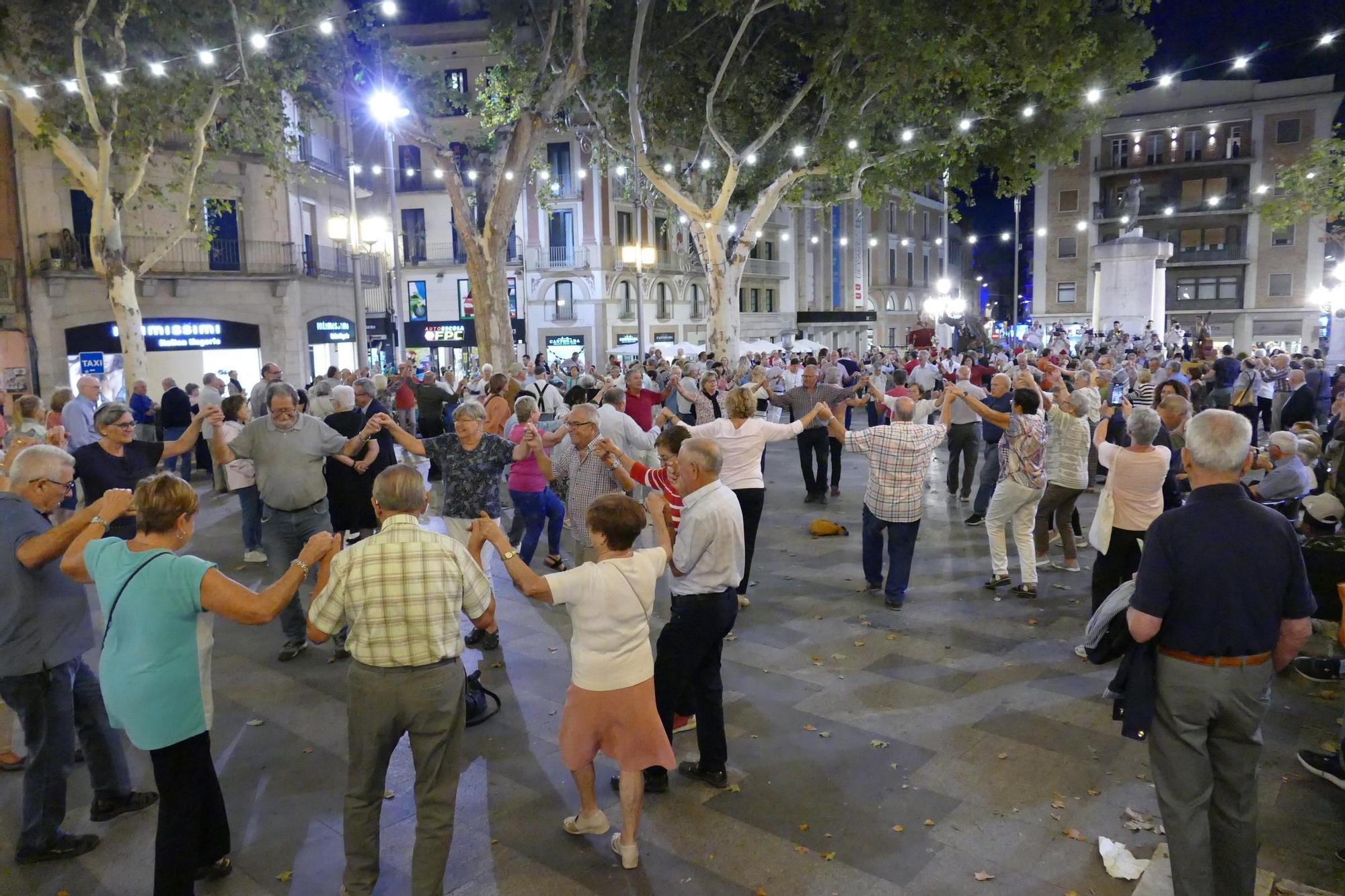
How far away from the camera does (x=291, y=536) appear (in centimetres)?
598

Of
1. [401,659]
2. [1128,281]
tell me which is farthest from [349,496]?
[1128,281]

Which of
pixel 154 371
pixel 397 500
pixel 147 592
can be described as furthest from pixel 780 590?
pixel 154 371

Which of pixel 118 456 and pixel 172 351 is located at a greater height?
pixel 172 351

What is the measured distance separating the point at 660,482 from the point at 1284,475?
14.8 feet

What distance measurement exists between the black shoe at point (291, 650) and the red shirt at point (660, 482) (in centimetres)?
282

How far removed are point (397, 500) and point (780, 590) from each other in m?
4.82

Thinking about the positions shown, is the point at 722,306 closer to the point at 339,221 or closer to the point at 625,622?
the point at 339,221

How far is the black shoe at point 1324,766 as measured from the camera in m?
4.12

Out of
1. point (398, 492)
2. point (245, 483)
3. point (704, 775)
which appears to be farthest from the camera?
point (245, 483)

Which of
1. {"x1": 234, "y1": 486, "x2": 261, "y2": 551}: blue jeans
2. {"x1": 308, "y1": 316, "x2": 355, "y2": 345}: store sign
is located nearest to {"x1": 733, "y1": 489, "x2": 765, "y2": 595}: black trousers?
{"x1": 234, "y1": 486, "x2": 261, "y2": 551}: blue jeans

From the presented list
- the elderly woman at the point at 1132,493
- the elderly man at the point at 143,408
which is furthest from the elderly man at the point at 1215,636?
the elderly man at the point at 143,408

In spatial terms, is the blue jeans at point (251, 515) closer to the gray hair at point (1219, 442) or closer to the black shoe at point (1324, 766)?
the gray hair at point (1219, 442)

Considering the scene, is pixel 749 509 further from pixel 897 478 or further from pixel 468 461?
pixel 468 461

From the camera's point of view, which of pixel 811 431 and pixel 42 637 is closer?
pixel 42 637
